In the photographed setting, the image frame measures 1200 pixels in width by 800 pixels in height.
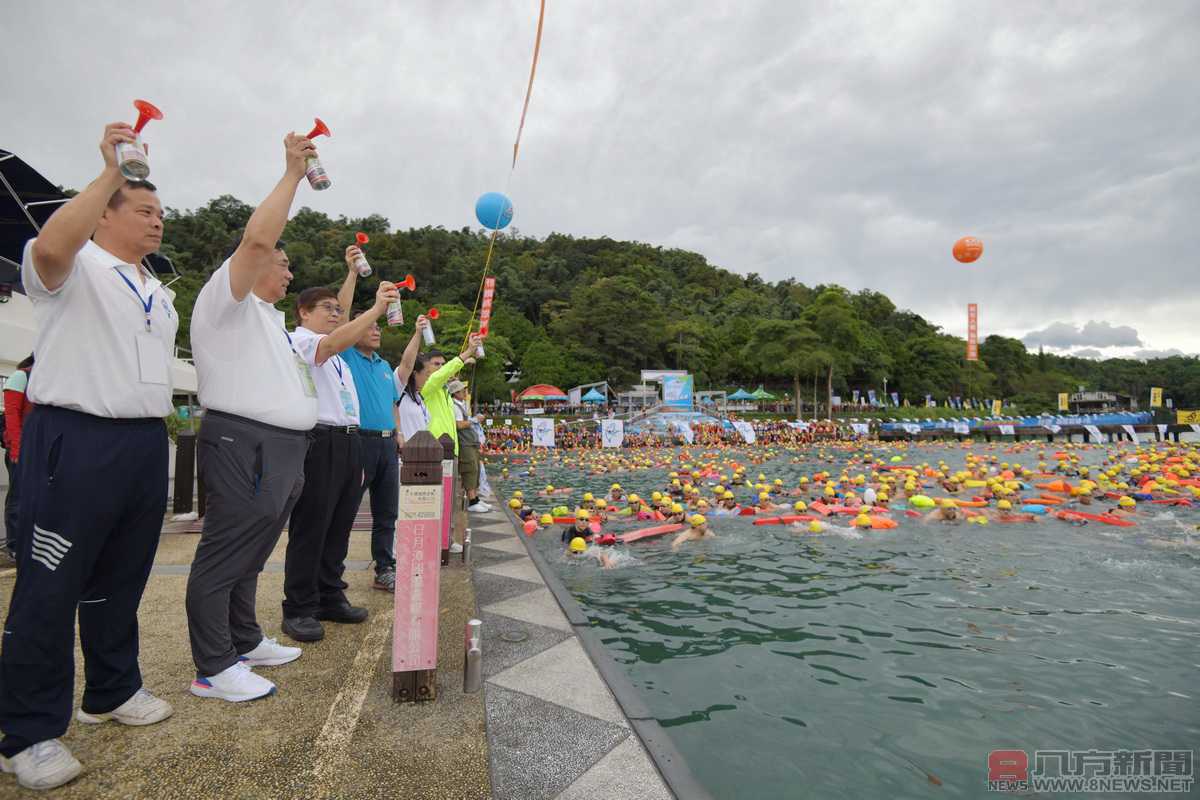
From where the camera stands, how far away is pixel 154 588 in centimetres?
419

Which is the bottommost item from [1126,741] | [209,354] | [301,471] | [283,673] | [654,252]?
[1126,741]

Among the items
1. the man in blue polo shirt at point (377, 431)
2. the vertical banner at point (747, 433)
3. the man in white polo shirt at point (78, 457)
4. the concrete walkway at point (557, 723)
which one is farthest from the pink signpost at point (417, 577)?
the vertical banner at point (747, 433)

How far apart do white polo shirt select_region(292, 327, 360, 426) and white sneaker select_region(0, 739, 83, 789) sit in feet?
5.57

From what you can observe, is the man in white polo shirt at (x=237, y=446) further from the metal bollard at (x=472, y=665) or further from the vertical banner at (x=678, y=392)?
the vertical banner at (x=678, y=392)

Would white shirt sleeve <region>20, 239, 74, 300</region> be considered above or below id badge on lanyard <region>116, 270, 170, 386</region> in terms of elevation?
above

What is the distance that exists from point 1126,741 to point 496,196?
8.34m

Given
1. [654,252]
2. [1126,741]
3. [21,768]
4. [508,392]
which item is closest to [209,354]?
[21,768]

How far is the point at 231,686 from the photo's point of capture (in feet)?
8.29

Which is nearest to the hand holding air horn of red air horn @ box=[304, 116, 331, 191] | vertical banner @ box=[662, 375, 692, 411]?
red air horn @ box=[304, 116, 331, 191]

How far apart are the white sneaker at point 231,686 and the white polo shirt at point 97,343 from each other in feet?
4.15

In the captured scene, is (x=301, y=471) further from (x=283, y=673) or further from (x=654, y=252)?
(x=654, y=252)

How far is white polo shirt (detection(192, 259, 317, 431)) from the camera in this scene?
92.6 inches

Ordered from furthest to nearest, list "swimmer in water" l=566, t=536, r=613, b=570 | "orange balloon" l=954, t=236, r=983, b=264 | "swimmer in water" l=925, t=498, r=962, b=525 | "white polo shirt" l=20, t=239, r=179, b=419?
1. "orange balloon" l=954, t=236, r=983, b=264
2. "swimmer in water" l=925, t=498, r=962, b=525
3. "swimmer in water" l=566, t=536, r=613, b=570
4. "white polo shirt" l=20, t=239, r=179, b=419

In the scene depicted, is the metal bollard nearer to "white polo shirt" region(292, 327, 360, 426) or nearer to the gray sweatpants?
the gray sweatpants
